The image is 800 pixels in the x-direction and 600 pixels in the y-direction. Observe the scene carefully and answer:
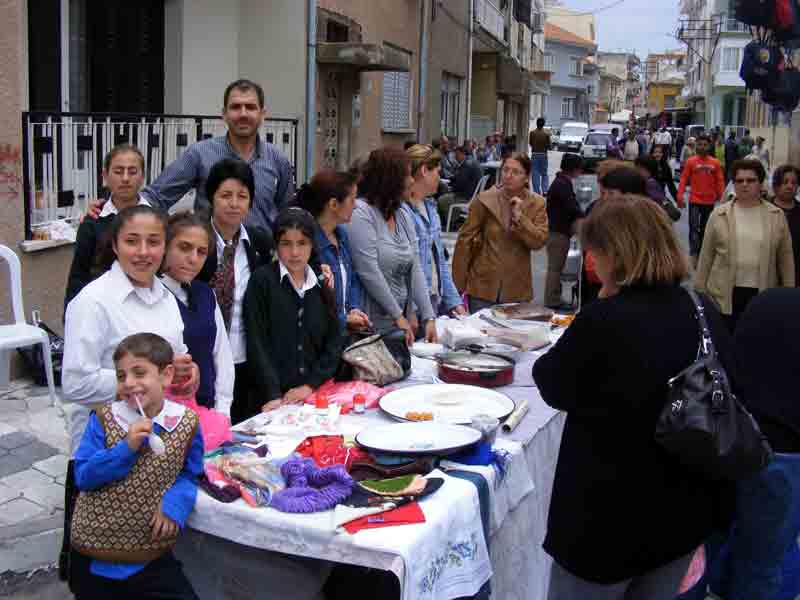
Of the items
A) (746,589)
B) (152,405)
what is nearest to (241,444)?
(152,405)

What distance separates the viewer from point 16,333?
6020 millimetres

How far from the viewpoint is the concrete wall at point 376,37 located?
13.5 m

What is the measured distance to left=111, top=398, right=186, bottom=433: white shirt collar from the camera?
110 inches

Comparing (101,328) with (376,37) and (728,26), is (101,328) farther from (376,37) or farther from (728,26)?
(728,26)

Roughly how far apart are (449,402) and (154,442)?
4.77 ft

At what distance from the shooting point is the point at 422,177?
575 cm

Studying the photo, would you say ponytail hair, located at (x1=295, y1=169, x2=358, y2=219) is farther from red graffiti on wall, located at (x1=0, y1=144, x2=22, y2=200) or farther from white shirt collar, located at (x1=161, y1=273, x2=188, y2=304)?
red graffiti on wall, located at (x1=0, y1=144, x2=22, y2=200)

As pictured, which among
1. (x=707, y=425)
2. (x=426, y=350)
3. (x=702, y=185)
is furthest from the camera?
(x=702, y=185)

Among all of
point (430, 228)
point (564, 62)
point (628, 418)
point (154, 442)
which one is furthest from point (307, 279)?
point (564, 62)

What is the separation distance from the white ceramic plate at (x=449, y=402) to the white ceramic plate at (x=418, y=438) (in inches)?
7.8

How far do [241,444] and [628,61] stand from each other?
14741 cm

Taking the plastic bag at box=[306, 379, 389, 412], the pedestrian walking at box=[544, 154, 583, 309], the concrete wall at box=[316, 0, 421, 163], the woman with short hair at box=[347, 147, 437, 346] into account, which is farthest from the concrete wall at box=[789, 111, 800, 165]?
the plastic bag at box=[306, 379, 389, 412]

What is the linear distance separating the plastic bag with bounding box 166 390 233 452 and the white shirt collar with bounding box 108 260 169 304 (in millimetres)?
346

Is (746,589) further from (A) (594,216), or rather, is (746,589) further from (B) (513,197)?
(B) (513,197)
